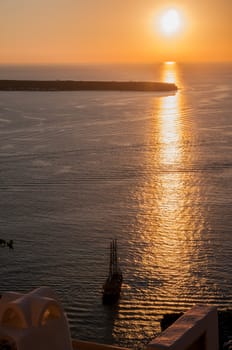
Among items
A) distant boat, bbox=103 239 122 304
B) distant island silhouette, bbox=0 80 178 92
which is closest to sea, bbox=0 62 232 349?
distant boat, bbox=103 239 122 304

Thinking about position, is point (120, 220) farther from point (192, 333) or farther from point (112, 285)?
point (192, 333)

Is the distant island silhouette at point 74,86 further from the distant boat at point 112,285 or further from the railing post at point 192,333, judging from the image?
the railing post at point 192,333

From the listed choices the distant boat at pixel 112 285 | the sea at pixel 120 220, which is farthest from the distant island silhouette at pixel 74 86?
the distant boat at pixel 112 285

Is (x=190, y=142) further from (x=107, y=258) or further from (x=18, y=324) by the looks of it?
(x=18, y=324)

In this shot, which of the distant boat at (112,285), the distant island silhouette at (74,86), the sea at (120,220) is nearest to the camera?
the distant boat at (112,285)

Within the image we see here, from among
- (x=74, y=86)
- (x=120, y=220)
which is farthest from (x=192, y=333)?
(x=74, y=86)

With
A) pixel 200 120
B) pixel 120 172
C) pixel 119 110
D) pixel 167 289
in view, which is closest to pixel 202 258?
pixel 167 289
